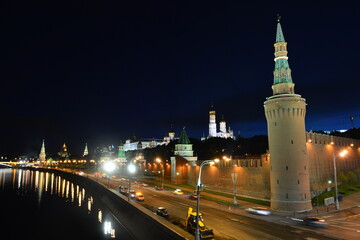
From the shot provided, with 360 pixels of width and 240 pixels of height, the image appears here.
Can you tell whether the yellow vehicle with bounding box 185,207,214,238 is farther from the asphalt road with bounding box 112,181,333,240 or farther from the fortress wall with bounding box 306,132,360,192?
the fortress wall with bounding box 306,132,360,192

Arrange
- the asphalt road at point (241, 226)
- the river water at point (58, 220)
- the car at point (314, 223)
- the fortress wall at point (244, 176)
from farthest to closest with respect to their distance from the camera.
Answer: the fortress wall at point (244, 176)
the river water at point (58, 220)
the car at point (314, 223)
the asphalt road at point (241, 226)

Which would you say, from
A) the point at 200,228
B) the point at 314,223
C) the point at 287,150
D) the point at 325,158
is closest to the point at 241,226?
the point at 200,228

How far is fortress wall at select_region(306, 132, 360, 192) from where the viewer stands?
4566 centimetres

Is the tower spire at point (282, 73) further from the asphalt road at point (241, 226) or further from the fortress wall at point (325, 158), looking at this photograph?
the asphalt road at point (241, 226)

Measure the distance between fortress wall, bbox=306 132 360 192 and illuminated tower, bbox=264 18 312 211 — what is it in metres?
8.02

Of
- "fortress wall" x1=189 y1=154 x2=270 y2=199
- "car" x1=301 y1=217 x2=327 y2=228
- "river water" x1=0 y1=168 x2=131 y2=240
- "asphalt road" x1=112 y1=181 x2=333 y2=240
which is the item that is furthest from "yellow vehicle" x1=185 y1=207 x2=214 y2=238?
"fortress wall" x1=189 y1=154 x2=270 y2=199

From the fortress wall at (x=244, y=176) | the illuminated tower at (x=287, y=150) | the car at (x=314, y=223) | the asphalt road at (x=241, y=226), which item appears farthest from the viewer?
the fortress wall at (x=244, y=176)

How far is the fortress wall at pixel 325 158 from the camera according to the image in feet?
150

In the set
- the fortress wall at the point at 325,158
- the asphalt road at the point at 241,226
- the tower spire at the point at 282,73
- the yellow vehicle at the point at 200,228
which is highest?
the tower spire at the point at 282,73

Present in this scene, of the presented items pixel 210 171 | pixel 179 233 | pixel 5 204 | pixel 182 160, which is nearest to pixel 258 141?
pixel 182 160

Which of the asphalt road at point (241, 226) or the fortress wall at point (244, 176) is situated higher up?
the fortress wall at point (244, 176)

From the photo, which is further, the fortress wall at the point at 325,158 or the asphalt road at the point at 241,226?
the fortress wall at the point at 325,158

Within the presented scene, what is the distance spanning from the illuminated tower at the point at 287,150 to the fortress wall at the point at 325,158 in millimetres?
8021

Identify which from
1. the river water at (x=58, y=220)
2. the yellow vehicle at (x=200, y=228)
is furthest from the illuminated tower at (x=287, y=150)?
the river water at (x=58, y=220)
